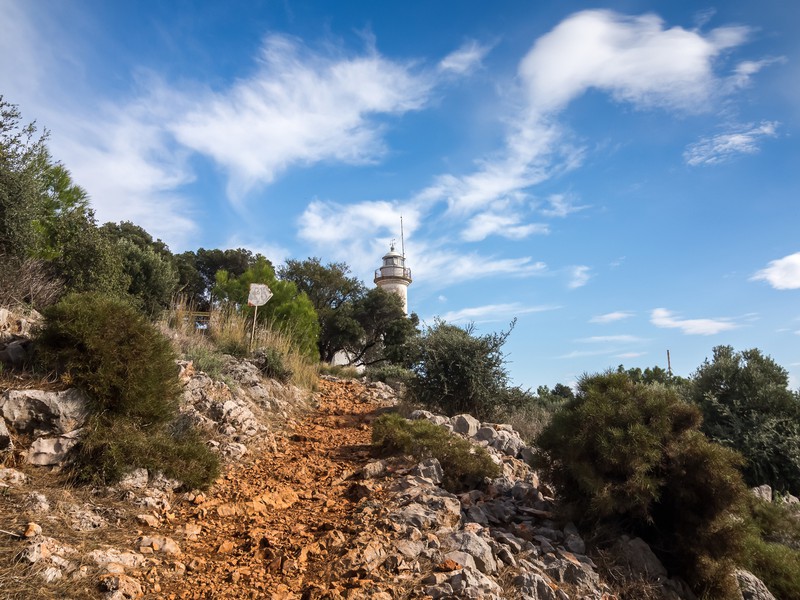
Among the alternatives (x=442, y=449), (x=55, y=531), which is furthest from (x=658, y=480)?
(x=55, y=531)

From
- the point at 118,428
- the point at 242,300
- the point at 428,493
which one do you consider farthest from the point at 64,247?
the point at 428,493

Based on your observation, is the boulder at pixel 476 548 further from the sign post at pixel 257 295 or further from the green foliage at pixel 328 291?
the green foliage at pixel 328 291

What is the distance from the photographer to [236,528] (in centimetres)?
523

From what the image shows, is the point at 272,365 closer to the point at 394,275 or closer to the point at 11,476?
the point at 11,476

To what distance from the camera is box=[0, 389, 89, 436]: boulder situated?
549 centimetres

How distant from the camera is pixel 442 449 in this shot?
6.89m

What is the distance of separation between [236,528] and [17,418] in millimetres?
2510

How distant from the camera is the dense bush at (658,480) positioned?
5.09m

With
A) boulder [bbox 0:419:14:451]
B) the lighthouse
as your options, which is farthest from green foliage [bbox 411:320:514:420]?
the lighthouse

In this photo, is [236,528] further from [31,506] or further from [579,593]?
[579,593]

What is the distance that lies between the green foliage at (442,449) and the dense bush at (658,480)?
3.58 feet

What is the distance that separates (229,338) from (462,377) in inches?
221

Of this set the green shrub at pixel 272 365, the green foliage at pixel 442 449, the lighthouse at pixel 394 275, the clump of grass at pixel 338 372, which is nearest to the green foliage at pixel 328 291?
the lighthouse at pixel 394 275

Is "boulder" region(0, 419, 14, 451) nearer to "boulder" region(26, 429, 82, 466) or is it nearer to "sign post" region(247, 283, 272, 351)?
"boulder" region(26, 429, 82, 466)
